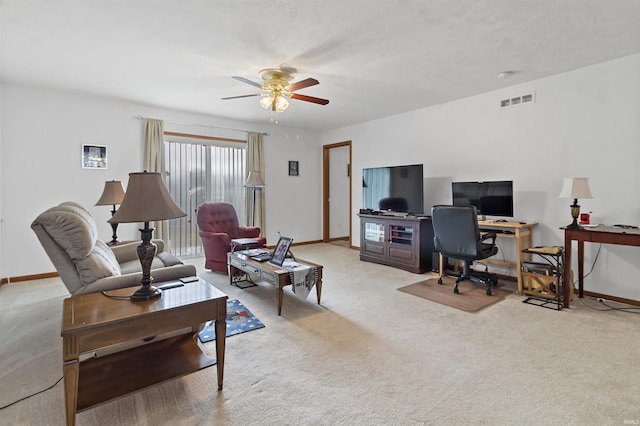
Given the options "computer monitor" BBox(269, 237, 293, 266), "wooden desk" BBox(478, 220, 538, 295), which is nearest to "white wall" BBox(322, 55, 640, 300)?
"wooden desk" BBox(478, 220, 538, 295)

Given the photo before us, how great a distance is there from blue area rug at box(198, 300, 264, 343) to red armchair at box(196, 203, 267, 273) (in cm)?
128

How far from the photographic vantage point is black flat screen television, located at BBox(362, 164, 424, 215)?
4.93m

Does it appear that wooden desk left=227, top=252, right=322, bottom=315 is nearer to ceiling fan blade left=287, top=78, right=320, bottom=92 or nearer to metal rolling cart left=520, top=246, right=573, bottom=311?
ceiling fan blade left=287, top=78, right=320, bottom=92

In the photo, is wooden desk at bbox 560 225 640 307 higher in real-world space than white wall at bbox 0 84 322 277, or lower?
lower

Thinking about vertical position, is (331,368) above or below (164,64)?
below

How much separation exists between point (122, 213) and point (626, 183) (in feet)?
15.4

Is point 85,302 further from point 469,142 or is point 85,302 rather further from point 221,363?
point 469,142

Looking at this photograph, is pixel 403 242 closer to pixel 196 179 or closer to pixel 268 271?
pixel 268 271

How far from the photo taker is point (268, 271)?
3164 mm

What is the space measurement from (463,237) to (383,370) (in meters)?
2.10

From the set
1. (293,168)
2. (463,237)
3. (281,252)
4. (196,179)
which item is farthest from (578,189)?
(196,179)

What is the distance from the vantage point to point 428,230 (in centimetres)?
482

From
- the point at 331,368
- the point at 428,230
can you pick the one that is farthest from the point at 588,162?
the point at 331,368

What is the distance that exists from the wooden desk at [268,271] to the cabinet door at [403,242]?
6.53 ft
